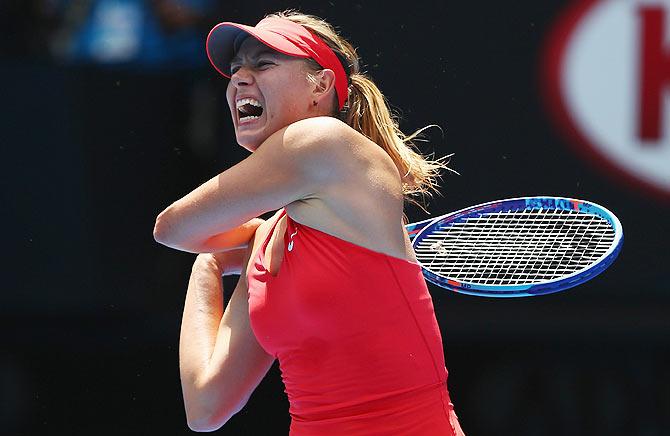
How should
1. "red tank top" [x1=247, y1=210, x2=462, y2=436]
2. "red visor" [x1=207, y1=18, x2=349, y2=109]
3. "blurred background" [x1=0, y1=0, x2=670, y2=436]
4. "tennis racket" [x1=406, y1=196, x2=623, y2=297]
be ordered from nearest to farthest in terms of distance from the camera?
1. "red tank top" [x1=247, y1=210, x2=462, y2=436]
2. "red visor" [x1=207, y1=18, x2=349, y2=109]
3. "tennis racket" [x1=406, y1=196, x2=623, y2=297]
4. "blurred background" [x1=0, y1=0, x2=670, y2=436]

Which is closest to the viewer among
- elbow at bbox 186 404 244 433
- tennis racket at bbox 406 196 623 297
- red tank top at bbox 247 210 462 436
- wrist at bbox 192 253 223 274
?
red tank top at bbox 247 210 462 436

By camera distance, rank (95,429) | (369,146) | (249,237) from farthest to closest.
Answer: (95,429) < (249,237) < (369,146)

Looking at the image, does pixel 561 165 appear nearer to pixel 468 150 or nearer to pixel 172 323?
pixel 468 150

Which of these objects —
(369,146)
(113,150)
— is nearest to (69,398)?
(113,150)

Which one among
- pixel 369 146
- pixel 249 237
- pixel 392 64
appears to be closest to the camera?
pixel 369 146

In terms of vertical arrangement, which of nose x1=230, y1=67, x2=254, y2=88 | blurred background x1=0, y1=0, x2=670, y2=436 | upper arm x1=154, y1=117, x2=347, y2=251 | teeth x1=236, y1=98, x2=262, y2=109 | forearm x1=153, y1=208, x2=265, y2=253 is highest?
nose x1=230, y1=67, x2=254, y2=88

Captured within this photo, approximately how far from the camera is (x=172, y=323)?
16.0ft

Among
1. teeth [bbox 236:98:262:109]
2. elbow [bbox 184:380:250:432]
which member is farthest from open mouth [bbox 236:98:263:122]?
elbow [bbox 184:380:250:432]

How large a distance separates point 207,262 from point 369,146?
1.74 feet

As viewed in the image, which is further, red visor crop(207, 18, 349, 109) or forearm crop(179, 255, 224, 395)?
forearm crop(179, 255, 224, 395)

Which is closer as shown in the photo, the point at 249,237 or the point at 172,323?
→ the point at 249,237

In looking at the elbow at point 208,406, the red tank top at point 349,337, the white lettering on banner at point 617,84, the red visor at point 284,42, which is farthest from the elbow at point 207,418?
the white lettering on banner at point 617,84

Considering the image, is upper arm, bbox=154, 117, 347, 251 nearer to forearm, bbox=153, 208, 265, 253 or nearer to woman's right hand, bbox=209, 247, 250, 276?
forearm, bbox=153, 208, 265, 253

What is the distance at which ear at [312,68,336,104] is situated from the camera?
8.36ft
